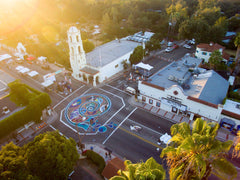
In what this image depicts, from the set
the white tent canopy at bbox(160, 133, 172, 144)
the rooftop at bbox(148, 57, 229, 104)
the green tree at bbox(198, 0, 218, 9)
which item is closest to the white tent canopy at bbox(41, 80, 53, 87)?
the rooftop at bbox(148, 57, 229, 104)

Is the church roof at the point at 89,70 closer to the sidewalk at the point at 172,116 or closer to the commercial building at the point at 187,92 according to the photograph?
the sidewalk at the point at 172,116

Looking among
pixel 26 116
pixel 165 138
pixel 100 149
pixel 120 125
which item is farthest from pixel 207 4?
pixel 26 116

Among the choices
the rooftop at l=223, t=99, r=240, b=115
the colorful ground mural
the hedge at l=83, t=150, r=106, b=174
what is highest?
the rooftop at l=223, t=99, r=240, b=115

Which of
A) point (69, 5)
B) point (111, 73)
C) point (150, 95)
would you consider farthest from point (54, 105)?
point (69, 5)

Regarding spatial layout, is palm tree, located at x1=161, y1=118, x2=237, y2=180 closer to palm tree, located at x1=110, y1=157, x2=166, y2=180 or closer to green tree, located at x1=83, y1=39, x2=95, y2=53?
palm tree, located at x1=110, y1=157, x2=166, y2=180

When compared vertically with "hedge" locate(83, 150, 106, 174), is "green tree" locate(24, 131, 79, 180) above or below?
above

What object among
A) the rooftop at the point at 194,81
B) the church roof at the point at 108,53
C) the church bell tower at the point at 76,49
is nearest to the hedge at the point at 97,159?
the rooftop at the point at 194,81

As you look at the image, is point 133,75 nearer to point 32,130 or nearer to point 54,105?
point 54,105
